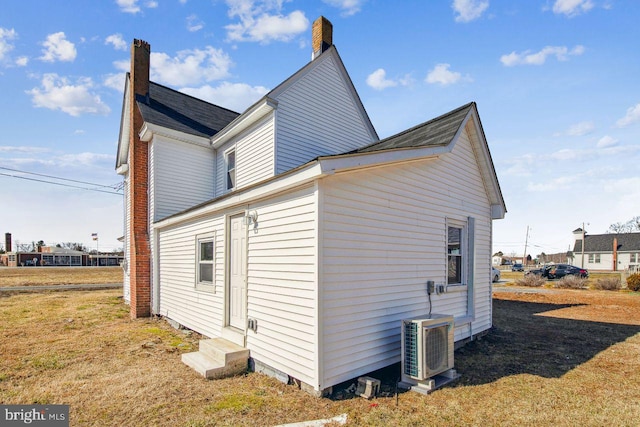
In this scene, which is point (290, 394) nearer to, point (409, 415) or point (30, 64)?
point (409, 415)

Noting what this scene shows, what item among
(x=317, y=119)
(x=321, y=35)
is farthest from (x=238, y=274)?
(x=321, y=35)

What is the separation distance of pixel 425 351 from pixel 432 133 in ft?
12.9

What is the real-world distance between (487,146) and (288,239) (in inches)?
216

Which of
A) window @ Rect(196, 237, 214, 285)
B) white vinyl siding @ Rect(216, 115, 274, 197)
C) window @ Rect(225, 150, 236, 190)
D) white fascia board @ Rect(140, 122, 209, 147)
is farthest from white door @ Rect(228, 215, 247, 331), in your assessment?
white fascia board @ Rect(140, 122, 209, 147)

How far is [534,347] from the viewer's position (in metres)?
7.34

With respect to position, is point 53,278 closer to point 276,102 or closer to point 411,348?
point 276,102

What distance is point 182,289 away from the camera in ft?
29.0

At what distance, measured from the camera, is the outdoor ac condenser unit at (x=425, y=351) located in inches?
190

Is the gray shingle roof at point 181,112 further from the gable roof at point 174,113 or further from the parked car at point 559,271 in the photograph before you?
the parked car at point 559,271

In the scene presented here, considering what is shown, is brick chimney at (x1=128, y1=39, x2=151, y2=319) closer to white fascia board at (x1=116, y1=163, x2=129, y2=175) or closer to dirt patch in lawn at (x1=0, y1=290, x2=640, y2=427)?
dirt patch in lawn at (x1=0, y1=290, x2=640, y2=427)

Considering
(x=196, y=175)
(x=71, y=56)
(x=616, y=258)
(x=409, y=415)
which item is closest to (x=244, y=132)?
(x=196, y=175)

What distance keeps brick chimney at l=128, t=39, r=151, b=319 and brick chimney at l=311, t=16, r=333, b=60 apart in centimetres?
606

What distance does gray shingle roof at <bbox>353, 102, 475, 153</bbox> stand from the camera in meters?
5.93

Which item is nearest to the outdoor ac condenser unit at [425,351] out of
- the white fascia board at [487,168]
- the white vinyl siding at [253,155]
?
the white fascia board at [487,168]
